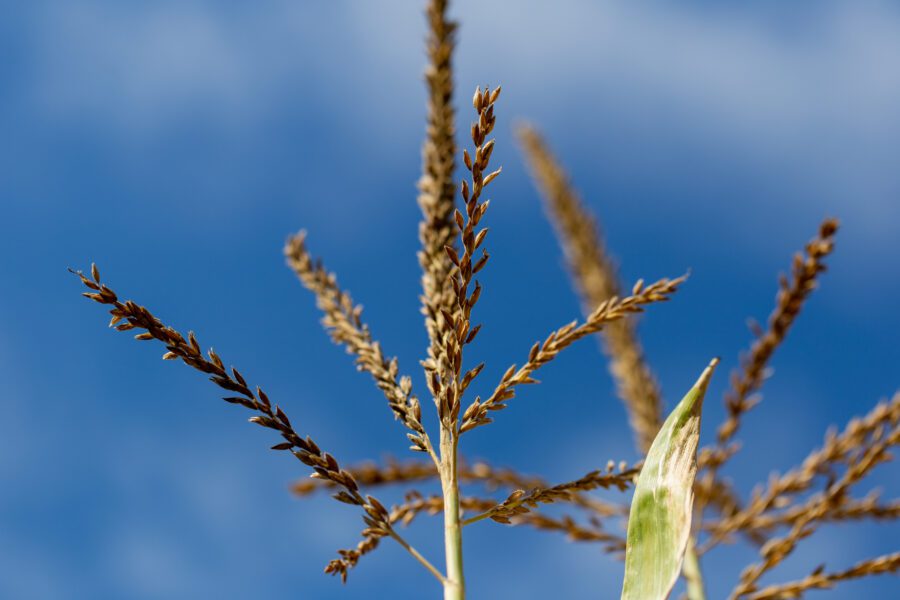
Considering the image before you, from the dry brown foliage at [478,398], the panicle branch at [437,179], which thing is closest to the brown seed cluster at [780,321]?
the dry brown foliage at [478,398]

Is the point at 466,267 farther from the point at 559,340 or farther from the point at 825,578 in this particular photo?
the point at 825,578

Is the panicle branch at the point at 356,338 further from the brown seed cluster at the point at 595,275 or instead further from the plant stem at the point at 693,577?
the brown seed cluster at the point at 595,275

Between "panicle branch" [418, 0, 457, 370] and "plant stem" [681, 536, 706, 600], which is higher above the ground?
"panicle branch" [418, 0, 457, 370]

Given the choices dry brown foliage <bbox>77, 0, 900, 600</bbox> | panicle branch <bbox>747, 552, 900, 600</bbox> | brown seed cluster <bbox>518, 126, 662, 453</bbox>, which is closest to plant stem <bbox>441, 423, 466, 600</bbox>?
dry brown foliage <bbox>77, 0, 900, 600</bbox>

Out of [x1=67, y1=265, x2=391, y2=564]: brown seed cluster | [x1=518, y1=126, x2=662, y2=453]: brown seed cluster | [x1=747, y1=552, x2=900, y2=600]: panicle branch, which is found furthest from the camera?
[x1=518, y1=126, x2=662, y2=453]: brown seed cluster

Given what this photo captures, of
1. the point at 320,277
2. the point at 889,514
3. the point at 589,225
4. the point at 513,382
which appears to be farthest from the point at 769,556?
the point at 589,225

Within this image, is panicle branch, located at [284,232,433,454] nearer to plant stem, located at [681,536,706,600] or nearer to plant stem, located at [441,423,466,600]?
plant stem, located at [441,423,466,600]

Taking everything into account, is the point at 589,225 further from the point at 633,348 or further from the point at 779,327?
the point at 779,327
